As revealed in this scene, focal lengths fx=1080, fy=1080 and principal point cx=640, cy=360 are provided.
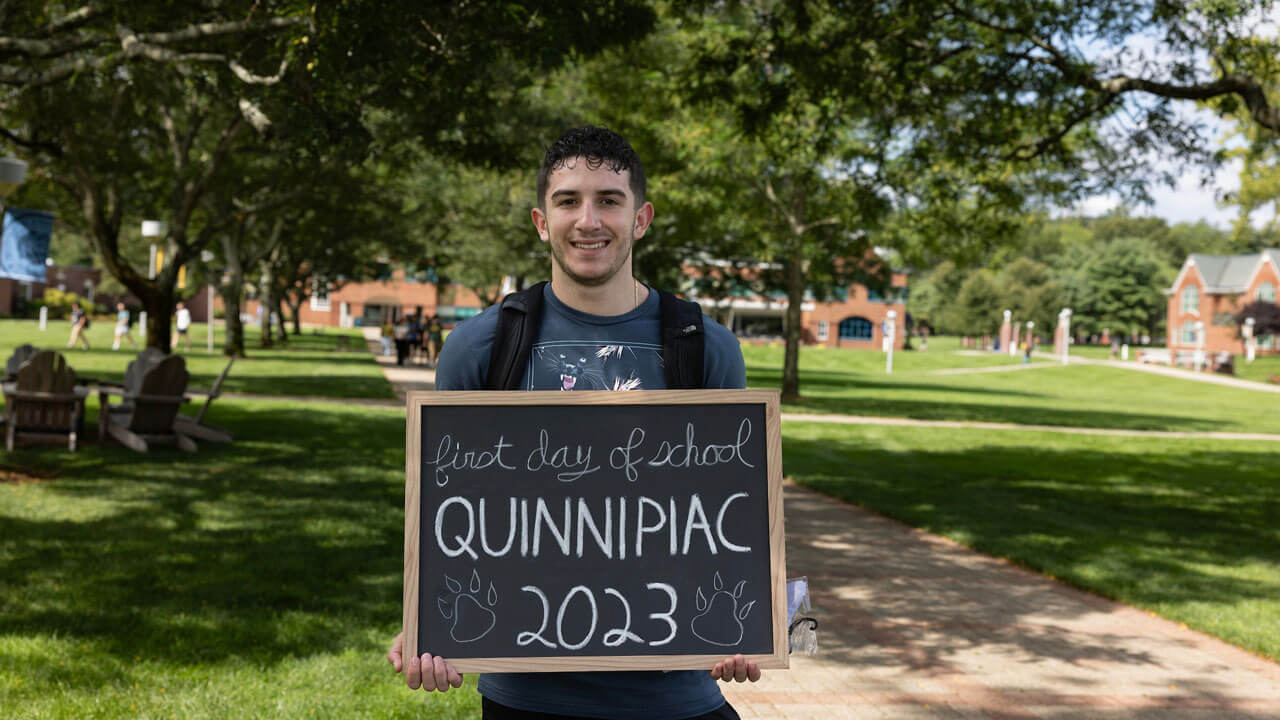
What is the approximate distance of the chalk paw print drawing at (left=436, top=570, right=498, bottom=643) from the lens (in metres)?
2.30

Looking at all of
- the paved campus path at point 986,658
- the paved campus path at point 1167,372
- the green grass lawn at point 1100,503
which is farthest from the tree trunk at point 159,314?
the paved campus path at point 1167,372

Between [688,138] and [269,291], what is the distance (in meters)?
24.1

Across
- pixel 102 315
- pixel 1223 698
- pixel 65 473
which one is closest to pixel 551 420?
pixel 1223 698

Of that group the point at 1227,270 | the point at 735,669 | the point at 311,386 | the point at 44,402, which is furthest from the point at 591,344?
the point at 1227,270

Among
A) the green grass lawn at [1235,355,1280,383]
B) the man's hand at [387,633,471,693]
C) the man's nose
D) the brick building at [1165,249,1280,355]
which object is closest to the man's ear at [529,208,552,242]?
the man's nose

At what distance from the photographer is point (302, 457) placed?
1225cm

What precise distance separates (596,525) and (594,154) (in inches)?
32.2

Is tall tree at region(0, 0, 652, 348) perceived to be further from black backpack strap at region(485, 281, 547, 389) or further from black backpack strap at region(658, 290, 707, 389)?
black backpack strap at region(658, 290, 707, 389)

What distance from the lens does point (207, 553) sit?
23.9ft

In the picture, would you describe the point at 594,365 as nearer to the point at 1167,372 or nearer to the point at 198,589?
the point at 198,589

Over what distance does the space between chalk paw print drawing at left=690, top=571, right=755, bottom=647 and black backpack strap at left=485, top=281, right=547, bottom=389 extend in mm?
632

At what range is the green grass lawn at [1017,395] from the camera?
84.5ft

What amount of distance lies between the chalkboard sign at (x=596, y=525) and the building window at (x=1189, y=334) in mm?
92698

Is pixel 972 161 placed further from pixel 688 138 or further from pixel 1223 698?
pixel 688 138
